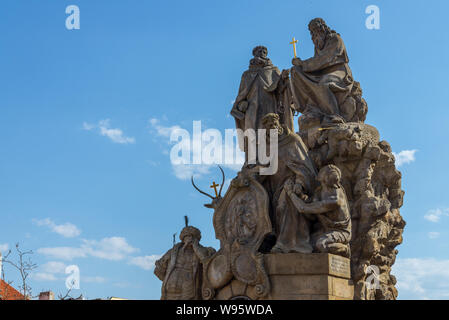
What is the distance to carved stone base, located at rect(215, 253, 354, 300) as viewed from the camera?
9758 mm

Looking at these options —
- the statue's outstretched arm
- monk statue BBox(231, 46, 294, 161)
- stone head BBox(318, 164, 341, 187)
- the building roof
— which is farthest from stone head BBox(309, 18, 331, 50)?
the building roof

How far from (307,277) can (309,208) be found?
1.17 meters

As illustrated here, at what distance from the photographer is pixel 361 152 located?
448 inches

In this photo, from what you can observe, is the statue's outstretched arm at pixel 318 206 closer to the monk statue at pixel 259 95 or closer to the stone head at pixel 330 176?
the stone head at pixel 330 176

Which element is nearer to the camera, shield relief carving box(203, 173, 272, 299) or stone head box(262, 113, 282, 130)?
shield relief carving box(203, 173, 272, 299)

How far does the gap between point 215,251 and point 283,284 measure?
5.97 ft

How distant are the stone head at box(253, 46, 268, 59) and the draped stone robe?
3.29 feet

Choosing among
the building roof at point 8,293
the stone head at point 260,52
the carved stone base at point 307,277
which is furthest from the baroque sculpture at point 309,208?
the building roof at point 8,293

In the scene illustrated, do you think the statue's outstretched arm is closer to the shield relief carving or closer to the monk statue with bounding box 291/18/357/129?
the shield relief carving

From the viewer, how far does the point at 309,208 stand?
10.3 meters

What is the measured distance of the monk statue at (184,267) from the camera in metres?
11.3
